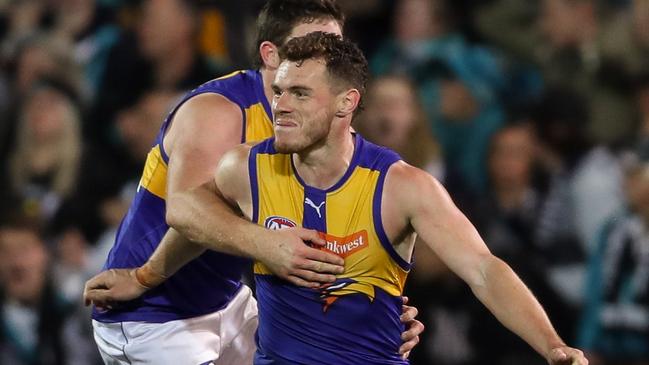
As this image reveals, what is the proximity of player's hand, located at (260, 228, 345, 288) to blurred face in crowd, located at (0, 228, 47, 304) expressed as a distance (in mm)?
4374

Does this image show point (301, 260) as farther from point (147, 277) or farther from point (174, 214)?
point (147, 277)

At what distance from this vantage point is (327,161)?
3789 millimetres

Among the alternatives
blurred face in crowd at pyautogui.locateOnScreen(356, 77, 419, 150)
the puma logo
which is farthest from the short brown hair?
blurred face in crowd at pyautogui.locateOnScreen(356, 77, 419, 150)

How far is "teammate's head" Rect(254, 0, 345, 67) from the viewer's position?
176 inches

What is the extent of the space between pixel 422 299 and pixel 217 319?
2173mm

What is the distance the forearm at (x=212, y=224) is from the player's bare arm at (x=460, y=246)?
0.40 m

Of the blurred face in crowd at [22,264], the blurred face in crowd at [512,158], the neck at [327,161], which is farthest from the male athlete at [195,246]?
the blurred face in crowd at [22,264]

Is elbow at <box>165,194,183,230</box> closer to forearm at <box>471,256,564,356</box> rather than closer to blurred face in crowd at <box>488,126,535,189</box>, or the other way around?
forearm at <box>471,256,564,356</box>

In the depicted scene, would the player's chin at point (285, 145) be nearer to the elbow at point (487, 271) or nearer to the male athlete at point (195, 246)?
the male athlete at point (195, 246)

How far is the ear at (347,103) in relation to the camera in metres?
3.77

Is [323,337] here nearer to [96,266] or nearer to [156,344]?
[156,344]

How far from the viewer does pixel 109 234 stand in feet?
25.4

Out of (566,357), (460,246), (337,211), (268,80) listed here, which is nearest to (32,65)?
(268,80)

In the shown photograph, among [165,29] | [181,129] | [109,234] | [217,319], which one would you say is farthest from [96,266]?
[181,129]
